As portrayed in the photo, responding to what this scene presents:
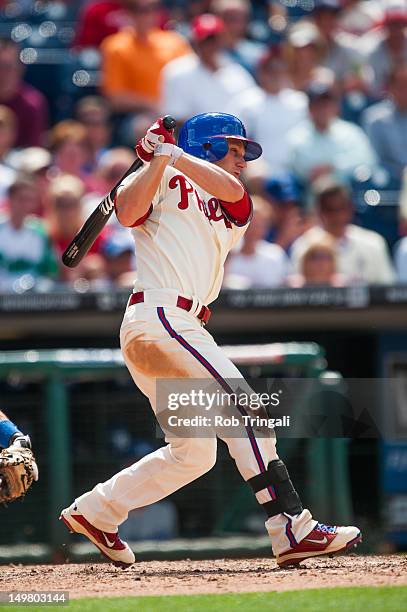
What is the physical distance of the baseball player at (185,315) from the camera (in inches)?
188

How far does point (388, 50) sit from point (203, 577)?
719 centimetres

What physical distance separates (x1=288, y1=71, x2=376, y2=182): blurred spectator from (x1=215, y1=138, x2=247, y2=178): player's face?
14.4ft

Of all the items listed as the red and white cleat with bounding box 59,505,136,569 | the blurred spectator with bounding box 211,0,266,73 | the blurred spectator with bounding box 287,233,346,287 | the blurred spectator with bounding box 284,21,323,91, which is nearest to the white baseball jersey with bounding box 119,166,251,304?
the red and white cleat with bounding box 59,505,136,569

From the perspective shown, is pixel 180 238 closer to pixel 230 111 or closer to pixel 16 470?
pixel 16 470

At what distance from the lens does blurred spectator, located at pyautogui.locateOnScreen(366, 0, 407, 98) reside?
434 inches

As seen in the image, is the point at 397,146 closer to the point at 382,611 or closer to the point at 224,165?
the point at 224,165

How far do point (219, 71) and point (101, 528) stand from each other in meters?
5.74

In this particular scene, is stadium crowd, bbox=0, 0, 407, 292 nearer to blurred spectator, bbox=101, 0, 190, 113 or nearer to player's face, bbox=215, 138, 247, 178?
blurred spectator, bbox=101, 0, 190, 113

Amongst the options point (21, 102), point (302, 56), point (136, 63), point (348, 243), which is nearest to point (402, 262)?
point (348, 243)

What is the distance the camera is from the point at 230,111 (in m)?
9.86

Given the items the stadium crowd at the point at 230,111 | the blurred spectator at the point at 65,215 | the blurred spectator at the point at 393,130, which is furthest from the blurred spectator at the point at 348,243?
the blurred spectator at the point at 393,130

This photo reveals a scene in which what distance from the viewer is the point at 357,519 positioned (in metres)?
7.40

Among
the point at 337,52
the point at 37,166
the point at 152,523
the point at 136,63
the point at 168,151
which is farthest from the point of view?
the point at 337,52

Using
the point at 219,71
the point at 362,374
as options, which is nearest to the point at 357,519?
the point at 362,374
